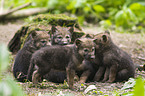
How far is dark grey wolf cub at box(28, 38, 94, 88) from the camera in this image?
13.8ft

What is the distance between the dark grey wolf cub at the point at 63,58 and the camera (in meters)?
4.20

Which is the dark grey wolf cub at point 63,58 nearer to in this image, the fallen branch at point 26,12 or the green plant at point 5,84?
the green plant at point 5,84

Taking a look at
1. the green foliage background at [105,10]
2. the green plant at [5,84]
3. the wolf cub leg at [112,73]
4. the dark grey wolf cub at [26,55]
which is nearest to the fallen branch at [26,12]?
the green foliage background at [105,10]

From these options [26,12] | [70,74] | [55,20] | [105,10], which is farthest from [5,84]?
[105,10]

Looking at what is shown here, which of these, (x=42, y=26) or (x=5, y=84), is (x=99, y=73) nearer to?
(x=42, y=26)

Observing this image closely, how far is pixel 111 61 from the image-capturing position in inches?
202

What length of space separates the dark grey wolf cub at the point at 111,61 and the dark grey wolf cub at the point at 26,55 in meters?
1.29

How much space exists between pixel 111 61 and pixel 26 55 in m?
2.03

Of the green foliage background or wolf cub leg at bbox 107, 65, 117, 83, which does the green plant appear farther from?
the green foliage background

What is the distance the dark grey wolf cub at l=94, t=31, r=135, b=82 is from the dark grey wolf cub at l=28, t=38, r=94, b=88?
86cm

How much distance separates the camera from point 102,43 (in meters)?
5.29

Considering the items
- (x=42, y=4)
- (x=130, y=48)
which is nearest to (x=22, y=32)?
(x=130, y=48)

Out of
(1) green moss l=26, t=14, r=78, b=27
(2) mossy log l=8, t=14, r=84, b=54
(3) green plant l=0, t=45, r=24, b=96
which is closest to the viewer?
(3) green plant l=0, t=45, r=24, b=96

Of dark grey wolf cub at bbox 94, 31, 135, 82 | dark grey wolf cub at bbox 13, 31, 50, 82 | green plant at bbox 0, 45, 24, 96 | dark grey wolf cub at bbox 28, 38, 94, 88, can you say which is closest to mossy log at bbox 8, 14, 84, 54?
dark grey wolf cub at bbox 13, 31, 50, 82
